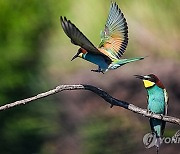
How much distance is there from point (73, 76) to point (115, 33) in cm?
191

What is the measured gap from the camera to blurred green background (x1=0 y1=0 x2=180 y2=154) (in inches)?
108

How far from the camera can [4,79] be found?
2918 millimetres

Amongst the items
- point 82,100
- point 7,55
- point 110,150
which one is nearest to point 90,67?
point 82,100

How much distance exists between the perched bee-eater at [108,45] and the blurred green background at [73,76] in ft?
4.29

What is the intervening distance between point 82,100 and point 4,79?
18.7 inches

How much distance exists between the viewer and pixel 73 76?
333cm

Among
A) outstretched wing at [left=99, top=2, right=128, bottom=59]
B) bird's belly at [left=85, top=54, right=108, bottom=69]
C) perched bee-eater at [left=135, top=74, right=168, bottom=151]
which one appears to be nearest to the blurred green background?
perched bee-eater at [left=135, top=74, right=168, bottom=151]

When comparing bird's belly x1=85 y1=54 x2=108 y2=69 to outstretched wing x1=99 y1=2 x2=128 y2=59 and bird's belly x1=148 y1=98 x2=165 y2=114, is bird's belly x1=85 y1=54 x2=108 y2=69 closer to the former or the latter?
outstretched wing x1=99 y1=2 x2=128 y2=59

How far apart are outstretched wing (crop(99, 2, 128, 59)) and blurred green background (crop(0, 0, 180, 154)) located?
1301 mm

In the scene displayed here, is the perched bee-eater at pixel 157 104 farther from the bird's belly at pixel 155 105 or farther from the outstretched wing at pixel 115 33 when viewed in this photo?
the outstretched wing at pixel 115 33

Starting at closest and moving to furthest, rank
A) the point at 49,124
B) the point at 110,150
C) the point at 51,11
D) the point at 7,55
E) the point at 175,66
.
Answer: the point at 110,150 → the point at 49,124 → the point at 7,55 → the point at 175,66 → the point at 51,11

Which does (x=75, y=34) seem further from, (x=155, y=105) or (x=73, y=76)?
(x=73, y=76)

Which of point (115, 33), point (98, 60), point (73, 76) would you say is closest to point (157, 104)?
→ point (115, 33)

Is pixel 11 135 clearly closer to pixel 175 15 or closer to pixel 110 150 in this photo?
pixel 110 150
